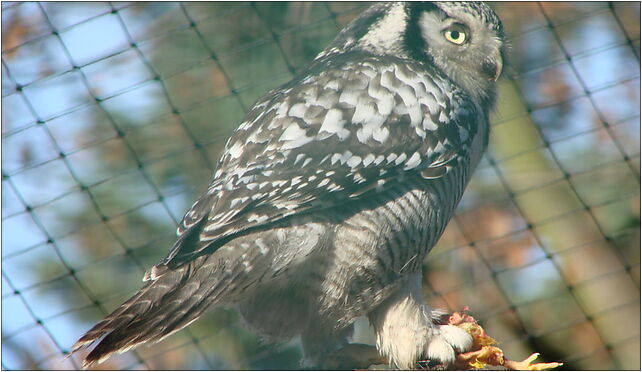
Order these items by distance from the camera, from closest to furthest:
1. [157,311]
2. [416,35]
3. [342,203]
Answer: [157,311], [342,203], [416,35]

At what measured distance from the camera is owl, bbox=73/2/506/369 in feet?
7.31

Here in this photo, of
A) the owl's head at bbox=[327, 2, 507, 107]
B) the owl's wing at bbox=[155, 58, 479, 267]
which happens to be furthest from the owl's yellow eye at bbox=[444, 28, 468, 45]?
the owl's wing at bbox=[155, 58, 479, 267]

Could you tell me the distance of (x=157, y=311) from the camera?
7.13 feet

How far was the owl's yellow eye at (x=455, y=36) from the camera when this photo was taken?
2.79 metres

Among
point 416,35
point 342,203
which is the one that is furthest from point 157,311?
point 416,35

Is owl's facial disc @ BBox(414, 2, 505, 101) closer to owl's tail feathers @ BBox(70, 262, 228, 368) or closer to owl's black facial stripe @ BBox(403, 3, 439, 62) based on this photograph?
owl's black facial stripe @ BBox(403, 3, 439, 62)

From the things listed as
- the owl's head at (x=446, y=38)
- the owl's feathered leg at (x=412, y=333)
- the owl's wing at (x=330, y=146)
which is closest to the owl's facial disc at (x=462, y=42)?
the owl's head at (x=446, y=38)

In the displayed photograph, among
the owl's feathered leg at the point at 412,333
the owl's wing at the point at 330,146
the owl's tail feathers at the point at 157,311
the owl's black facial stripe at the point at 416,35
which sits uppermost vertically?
the owl's black facial stripe at the point at 416,35

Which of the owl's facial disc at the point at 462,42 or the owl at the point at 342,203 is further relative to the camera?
the owl's facial disc at the point at 462,42

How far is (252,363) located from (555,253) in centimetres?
174

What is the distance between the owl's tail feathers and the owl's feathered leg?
0.58 m

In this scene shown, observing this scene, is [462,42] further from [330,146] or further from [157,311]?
[157,311]

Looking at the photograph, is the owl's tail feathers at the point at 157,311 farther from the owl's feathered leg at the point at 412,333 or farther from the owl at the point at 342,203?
the owl's feathered leg at the point at 412,333

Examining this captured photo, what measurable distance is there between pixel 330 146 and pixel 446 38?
0.67 m
